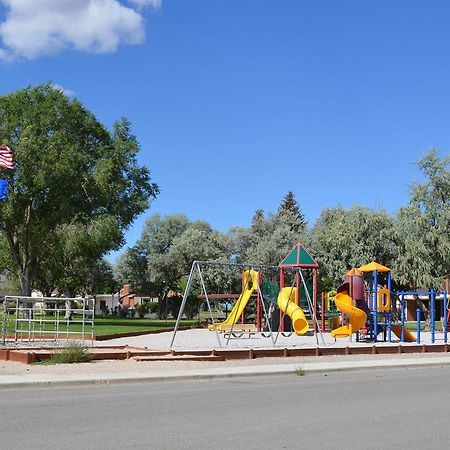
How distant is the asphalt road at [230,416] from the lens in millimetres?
8500

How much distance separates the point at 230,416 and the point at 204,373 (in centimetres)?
658

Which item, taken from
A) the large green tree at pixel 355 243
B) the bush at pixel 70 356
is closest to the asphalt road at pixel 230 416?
the bush at pixel 70 356

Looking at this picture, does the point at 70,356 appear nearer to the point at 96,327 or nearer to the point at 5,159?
the point at 5,159

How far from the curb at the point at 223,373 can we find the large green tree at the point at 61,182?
1115 inches

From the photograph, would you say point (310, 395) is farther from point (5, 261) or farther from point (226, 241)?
point (226, 241)

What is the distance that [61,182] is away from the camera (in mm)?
45938

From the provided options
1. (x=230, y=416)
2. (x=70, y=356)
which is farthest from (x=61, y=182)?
(x=230, y=416)

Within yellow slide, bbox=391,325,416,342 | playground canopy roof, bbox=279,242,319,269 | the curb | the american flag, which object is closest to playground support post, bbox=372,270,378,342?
yellow slide, bbox=391,325,416,342

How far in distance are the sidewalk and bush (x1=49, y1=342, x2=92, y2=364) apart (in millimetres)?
1737

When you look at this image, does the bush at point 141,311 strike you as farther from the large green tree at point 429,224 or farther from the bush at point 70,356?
the bush at point 70,356

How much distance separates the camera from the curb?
572 inches

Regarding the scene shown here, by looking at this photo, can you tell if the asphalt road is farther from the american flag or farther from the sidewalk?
the american flag

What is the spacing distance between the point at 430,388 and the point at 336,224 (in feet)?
159

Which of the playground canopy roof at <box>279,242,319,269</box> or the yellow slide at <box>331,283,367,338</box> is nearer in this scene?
the yellow slide at <box>331,283,367,338</box>
